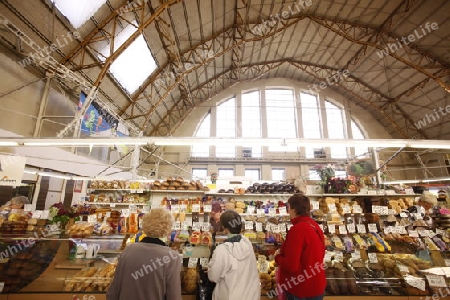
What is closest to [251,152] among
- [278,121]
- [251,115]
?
[251,115]

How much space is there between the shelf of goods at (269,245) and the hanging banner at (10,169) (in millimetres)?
1217

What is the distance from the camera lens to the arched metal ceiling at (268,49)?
7.71 meters

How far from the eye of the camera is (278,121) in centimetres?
1664

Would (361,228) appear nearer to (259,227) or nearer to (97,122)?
(259,227)

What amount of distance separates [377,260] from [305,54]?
13.4 meters

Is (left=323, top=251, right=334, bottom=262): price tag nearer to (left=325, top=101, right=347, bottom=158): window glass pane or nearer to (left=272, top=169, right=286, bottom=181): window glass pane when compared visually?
(left=272, top=169, right=286, bottom=181): window glass pane

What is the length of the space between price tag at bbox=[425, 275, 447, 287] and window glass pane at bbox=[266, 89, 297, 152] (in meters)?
13.1

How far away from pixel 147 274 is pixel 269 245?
2138mm

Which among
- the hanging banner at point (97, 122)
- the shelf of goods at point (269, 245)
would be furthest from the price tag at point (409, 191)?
the hanging banner at point (97, 122)

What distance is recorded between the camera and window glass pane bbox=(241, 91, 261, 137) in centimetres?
1642

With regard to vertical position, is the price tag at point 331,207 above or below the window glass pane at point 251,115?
below

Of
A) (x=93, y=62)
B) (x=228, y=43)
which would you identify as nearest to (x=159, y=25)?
(x=93, y=62)

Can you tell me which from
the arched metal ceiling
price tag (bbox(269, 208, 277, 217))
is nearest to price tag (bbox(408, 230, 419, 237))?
price tag (bbox(269, 208, 277, 217))

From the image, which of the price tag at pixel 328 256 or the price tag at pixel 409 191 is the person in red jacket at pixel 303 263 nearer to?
the price tag at pixel 328 256
